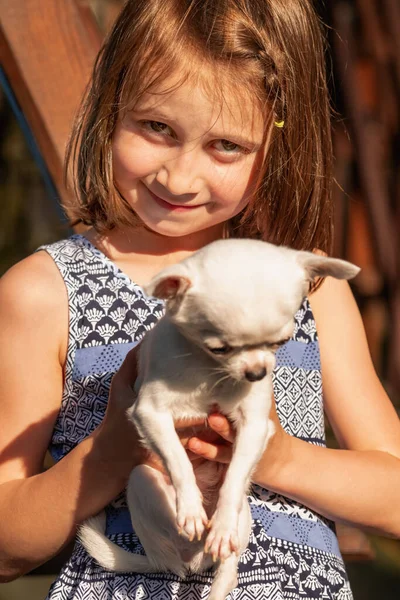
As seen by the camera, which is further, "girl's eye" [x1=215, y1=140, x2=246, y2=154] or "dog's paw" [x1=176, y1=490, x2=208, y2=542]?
"girl's eye" [x1=215, y1=140, x2=246, y2=154]

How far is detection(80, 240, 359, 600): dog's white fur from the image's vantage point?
1.53 meters

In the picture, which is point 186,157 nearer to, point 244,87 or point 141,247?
point 244,87

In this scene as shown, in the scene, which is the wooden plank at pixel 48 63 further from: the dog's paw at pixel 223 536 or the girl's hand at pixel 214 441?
the dog's paw at pixel 223 536

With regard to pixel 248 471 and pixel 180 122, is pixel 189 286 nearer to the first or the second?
pixel 248 471

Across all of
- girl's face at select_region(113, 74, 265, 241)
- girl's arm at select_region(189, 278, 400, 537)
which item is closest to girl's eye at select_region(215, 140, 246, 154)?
girl's face at select_region(113, 74, 265, 241)

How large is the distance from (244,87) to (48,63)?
67 cm

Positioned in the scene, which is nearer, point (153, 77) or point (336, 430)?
point (153, 77)

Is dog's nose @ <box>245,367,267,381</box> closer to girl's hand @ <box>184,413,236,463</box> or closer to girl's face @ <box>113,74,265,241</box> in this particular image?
girl's hand @ <box>184,413,236,463</box>

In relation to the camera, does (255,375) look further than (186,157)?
No

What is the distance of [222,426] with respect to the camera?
1.72 meters

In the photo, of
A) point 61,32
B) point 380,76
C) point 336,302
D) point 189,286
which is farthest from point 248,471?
point 380,76

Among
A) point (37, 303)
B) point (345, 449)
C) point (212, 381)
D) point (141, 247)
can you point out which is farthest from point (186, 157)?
point (345, 449)

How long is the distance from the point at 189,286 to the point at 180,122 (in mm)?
556

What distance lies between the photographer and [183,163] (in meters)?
2.03
